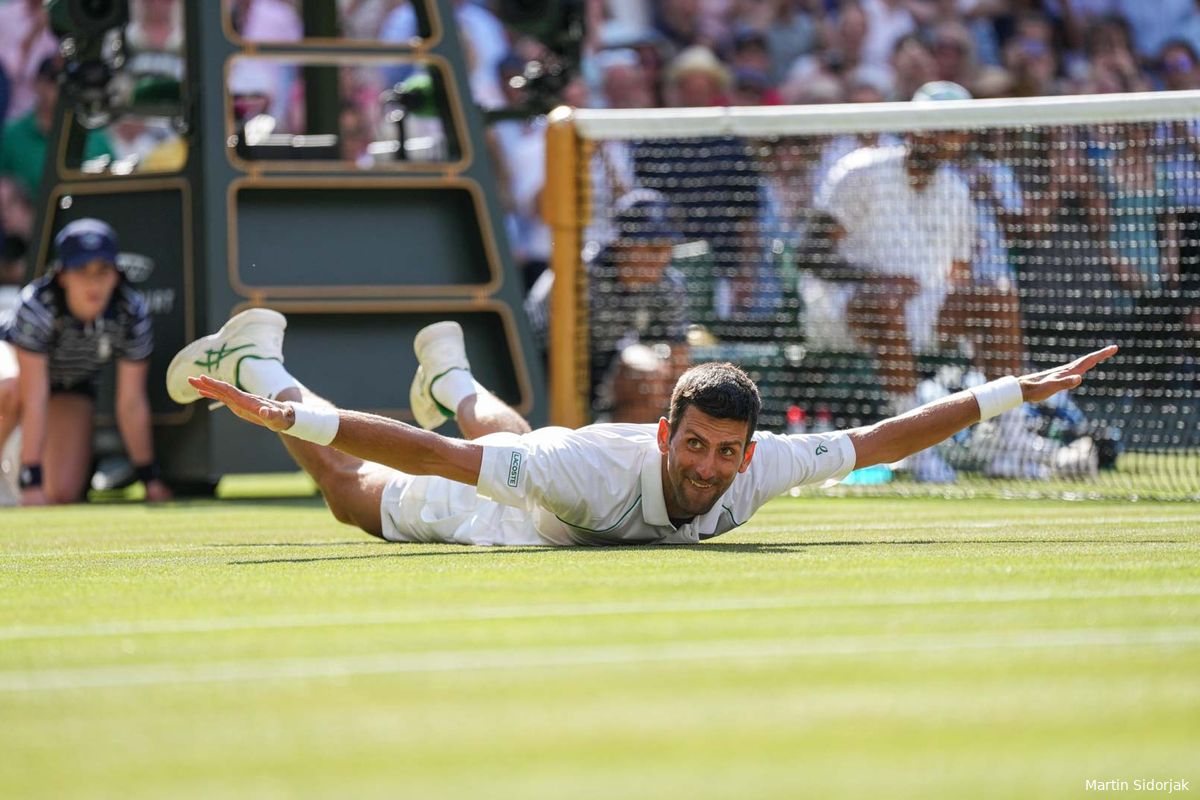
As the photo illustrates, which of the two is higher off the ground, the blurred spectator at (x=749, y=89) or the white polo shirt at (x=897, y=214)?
the blurred spectator at (x=749, y=89)

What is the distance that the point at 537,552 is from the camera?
6.40m

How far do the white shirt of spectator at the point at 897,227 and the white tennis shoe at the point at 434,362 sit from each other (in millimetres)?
4280

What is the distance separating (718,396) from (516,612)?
1586 mm

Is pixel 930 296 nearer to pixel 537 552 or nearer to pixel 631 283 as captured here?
pixel 631 283

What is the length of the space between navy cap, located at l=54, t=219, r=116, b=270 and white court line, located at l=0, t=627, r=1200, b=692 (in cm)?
696

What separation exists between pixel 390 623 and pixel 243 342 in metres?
3.57

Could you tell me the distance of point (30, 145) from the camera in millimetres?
14289

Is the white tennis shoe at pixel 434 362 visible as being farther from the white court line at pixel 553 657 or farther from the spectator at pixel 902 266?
the spectator at pixel 902 266

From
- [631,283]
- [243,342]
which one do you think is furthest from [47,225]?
[243,342]

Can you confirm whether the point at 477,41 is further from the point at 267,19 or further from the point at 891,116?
the point at 891,116

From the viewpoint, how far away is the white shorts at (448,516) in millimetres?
6934

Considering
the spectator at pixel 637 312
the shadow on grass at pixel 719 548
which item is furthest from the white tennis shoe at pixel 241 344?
the spectator at pixel 637 312

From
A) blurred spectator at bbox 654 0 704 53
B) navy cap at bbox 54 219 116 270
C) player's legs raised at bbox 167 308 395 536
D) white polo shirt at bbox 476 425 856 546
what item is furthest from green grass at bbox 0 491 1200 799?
blurred spectator at bbox 654 0 704 53

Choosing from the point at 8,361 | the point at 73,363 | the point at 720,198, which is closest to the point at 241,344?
the point at 73,363
